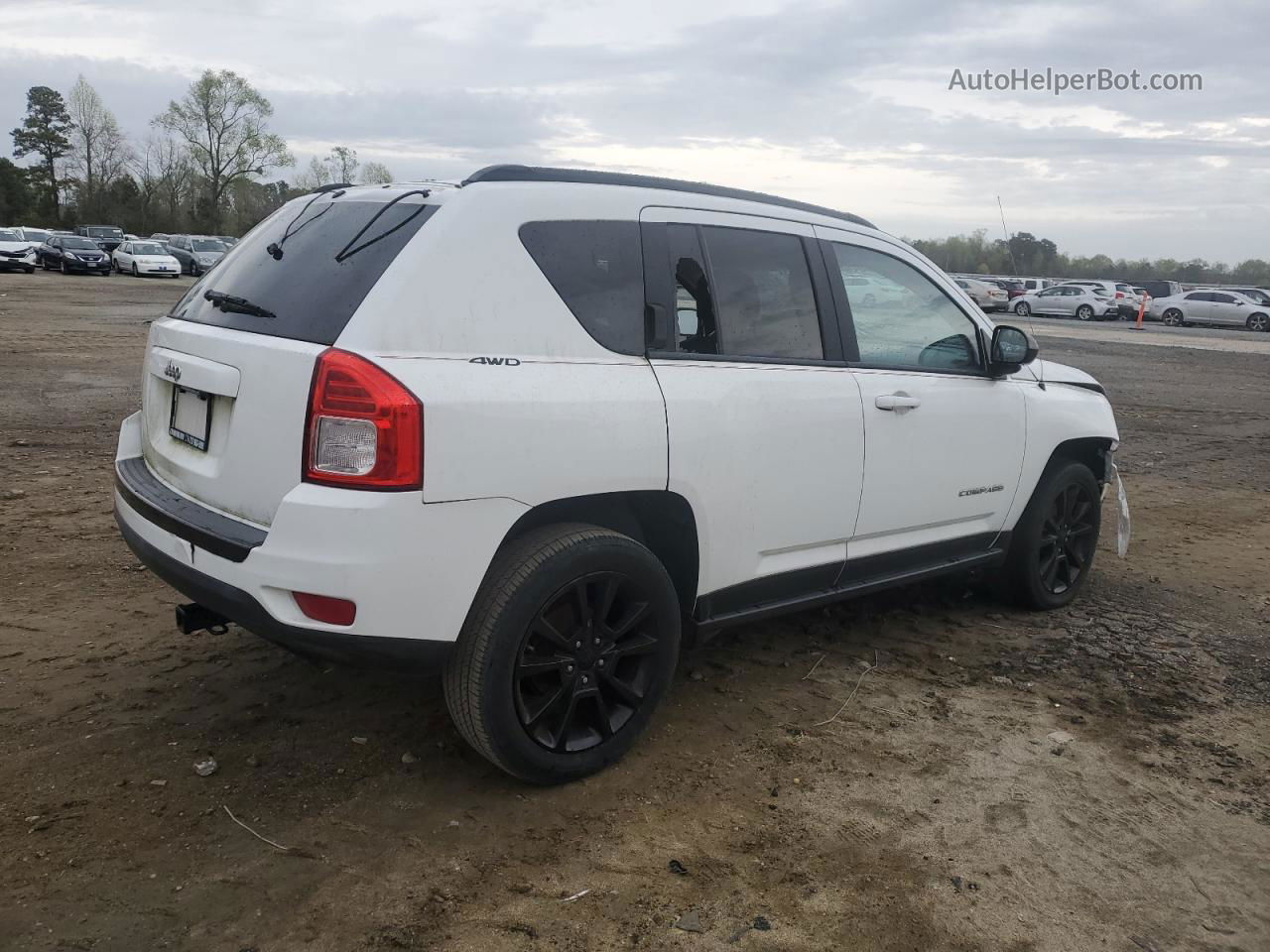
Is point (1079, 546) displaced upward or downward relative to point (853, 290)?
downward

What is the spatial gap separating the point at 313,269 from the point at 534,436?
898 millimetres

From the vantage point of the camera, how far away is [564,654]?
336 centimetres

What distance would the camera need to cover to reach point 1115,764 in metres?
3.80

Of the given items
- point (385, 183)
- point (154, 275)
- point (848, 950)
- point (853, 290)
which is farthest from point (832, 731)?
point (154, 275)

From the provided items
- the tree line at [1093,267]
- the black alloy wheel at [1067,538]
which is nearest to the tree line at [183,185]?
the tree line at [1093,267]

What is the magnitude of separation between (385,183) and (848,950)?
9.05ft

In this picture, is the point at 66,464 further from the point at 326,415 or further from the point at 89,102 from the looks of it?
the point at 89,102

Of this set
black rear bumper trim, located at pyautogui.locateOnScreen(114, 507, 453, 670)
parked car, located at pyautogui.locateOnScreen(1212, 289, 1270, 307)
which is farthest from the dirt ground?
parked car, located at pyautogui.locateOnScreen(1212, 289, 1270, 307)

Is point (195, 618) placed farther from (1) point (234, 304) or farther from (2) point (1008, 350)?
(2) point (1008, 350)

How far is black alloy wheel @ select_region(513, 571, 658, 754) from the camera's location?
331cm

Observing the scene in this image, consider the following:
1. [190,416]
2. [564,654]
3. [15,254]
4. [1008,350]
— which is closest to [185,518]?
[190,416]

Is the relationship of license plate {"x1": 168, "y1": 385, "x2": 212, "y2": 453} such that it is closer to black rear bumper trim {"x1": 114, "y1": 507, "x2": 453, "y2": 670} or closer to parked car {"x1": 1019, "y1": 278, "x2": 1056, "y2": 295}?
black rear bumper trim {"x1": 114, "y1": 507, "x2": 453, "y2": 670}

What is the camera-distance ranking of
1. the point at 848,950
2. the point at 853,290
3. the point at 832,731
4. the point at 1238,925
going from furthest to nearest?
the point at 853,290 → the point at 832,731 → the point at 1238,925 → the point at 848,950

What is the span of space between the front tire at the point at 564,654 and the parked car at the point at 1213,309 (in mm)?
39710
